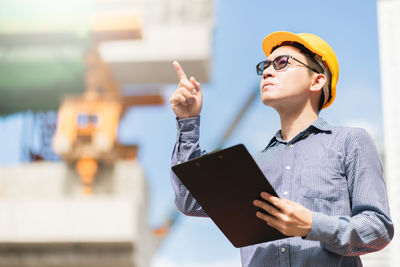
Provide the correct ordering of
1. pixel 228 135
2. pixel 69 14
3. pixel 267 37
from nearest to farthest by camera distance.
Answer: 1. pixel 267 37
2. pixel 69 14
3. pixel 228 135

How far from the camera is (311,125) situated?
2133mm

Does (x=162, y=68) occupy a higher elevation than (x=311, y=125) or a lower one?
higher

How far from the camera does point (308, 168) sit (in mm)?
1985

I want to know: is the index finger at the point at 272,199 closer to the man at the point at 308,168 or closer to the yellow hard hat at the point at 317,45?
the man at the point at 308,168

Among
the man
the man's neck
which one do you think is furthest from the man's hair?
the man's neck

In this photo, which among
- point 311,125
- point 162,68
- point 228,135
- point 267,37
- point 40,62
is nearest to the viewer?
point 311,125

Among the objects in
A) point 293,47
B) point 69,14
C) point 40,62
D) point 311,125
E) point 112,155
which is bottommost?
point 112,155

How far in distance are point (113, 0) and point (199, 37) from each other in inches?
111

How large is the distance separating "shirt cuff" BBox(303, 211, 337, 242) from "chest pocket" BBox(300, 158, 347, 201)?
186mm

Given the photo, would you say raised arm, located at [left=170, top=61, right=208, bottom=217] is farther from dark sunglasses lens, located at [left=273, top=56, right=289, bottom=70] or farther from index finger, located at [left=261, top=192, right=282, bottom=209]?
index finger, located at [left=261, top=192, right=282, bottom=209]

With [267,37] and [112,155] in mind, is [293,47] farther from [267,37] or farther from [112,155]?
[112,155]

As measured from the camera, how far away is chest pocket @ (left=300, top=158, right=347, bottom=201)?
1.94 meters

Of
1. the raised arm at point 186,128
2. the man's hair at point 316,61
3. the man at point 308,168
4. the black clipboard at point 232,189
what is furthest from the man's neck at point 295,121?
the black clipboard at point 232,189

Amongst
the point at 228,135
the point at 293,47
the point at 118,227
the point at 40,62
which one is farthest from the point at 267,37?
the point at 228,135
